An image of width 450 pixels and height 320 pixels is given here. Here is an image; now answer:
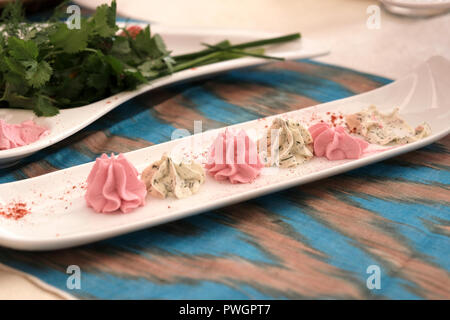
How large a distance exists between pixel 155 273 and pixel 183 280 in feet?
0.31

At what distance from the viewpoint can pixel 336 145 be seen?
88.2 inches

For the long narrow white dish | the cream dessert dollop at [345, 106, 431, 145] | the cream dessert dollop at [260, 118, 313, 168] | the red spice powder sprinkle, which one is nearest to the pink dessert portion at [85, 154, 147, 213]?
the red spice powder sprinkle

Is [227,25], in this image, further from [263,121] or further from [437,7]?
[263,121]

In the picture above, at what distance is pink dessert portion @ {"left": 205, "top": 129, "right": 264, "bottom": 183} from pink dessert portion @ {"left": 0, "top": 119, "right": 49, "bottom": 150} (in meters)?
0.75

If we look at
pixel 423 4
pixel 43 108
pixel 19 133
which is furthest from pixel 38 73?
pixel 423 4

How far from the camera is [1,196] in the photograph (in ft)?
6.39

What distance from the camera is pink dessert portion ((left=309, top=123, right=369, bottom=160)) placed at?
2.23m

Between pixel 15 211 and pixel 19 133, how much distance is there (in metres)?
0.54

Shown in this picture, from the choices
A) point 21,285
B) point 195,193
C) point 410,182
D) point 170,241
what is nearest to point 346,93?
point 410,182

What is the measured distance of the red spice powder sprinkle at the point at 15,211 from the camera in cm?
186

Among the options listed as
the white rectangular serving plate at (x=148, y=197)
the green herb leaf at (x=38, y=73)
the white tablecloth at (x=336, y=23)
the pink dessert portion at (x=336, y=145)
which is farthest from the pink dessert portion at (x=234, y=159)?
the white tablecloth at (x=336, y=23)

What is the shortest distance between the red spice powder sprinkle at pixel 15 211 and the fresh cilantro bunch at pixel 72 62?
1.98 ft

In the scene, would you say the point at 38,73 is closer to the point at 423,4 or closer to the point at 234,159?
the point at 234,159

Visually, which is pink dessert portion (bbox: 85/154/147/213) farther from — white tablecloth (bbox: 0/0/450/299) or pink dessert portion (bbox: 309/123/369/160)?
white tablecloth (bbox: 0/0/450/299)
